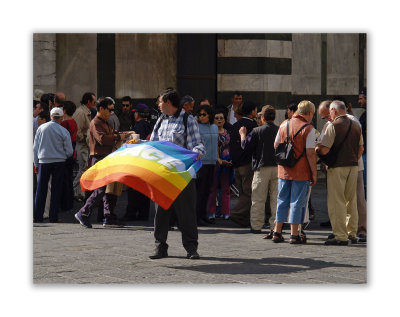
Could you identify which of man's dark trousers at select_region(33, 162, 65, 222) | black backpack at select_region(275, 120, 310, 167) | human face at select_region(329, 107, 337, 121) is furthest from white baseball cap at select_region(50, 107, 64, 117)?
human face at select_region(329, 107, 337, 121)

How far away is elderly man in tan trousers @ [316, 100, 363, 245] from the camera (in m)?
10.2

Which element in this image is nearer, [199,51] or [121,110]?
[121,110]

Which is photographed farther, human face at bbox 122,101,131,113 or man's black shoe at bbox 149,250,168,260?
human face at bbox 122,101,131,113

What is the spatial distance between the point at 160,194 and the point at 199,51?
30.0 ft

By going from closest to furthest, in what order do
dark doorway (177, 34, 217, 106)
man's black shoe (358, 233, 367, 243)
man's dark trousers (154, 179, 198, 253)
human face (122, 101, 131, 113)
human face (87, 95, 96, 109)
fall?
man's dark trousers (154, 179, 198, 253)
man's black shoe (358, 233, 367, 243)
human face (87, 95, 96, 109)
human face (122, 101, 131, 113)
dark doorway (177, 34, 217, 106)

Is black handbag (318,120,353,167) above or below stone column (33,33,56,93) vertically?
below

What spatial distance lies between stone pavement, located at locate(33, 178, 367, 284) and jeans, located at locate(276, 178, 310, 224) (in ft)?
1.07

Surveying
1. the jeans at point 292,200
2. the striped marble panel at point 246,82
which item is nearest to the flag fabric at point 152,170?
the jeans at point 292,200

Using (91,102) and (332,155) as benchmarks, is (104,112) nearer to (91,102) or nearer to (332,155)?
(91,102)

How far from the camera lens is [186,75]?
1753cm

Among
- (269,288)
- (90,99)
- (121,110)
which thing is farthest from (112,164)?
(121,110)

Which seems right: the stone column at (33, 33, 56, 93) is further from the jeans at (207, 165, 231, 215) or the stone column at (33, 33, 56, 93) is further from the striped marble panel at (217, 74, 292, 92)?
the jeans at (207, 165, 231, 215)

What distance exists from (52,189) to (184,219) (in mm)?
3629

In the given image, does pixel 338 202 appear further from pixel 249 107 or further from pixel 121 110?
pixel 121 110
